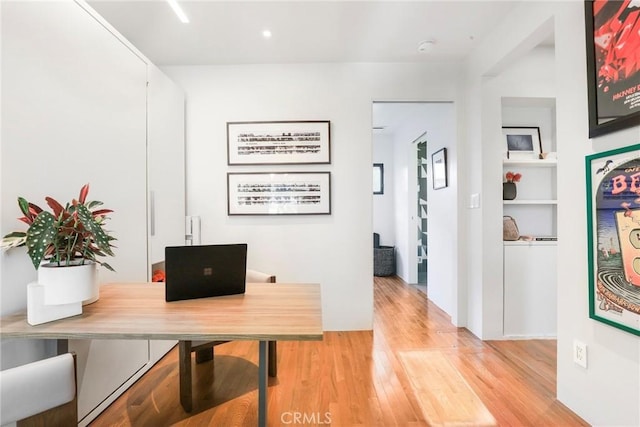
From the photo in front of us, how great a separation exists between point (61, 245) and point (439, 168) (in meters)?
3.43

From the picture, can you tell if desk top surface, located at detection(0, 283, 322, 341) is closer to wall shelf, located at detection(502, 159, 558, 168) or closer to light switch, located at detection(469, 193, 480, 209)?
light switch, located at detection(469, 193, 480, 209)

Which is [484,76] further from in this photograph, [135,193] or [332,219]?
[135,193]

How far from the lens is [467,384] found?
2.01 meters

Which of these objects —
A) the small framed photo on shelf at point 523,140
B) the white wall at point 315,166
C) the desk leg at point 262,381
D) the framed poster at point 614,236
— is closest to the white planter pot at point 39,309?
the desk leg at point 262,381

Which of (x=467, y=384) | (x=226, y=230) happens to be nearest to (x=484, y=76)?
(x=467, y=384)

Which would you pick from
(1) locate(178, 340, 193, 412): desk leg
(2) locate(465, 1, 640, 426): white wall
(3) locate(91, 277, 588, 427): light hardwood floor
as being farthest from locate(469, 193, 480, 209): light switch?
(1) locate(178, 340, 193, 412): desk leg

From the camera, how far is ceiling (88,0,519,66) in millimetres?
2105

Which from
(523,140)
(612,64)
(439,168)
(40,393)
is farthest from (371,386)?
(523,140)

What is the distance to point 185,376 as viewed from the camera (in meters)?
1.73

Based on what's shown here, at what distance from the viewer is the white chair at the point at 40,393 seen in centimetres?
84

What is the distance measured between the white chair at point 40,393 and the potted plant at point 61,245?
0.32 metres

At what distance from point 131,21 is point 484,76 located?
3.00 m

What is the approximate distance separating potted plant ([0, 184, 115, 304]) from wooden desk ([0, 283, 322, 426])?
0.12 m

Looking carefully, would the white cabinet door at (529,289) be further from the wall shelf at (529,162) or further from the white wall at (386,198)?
the white wall at (386,198)
